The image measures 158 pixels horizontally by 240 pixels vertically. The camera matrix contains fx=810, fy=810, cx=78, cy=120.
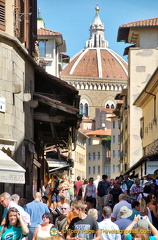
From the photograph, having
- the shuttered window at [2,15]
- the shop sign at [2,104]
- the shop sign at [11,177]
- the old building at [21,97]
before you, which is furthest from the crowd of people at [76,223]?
the shuttered window at [2,15]

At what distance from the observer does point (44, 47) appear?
6988cm

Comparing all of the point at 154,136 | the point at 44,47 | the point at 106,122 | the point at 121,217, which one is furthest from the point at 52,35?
the point at 106,122

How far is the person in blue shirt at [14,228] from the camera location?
36.0 ft

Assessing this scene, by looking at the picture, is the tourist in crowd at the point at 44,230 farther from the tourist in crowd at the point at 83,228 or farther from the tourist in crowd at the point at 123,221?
the tourist in crowd at the point at 123,221


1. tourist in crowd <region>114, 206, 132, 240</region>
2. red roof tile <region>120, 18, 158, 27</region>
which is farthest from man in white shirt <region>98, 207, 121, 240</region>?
red roof tile <region>120, 18, 158, 27</region>

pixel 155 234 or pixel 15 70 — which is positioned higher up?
pixel 15 70

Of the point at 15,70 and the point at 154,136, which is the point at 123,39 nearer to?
the point at 154,136

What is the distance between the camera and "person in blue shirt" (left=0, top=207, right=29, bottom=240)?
36.0 feet

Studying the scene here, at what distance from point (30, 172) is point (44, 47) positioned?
152 ft

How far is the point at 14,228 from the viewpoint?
11.0 metres

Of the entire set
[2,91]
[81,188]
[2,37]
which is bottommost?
[81,188]

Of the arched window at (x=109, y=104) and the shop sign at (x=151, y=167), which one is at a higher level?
the arched window at (x=109, y=104)

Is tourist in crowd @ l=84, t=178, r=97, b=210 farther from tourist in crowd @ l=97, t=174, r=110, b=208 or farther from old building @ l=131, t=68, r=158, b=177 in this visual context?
old building @ l=131, t=68, r=158, b=177

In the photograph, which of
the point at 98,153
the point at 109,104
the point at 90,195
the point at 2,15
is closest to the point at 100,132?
the point at 98,153
